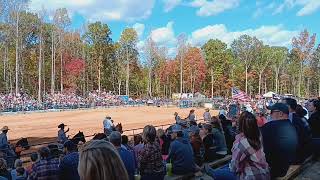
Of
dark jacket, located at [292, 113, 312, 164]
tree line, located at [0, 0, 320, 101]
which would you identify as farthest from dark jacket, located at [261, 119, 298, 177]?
tree line, located at [0, 0, 320, 101]

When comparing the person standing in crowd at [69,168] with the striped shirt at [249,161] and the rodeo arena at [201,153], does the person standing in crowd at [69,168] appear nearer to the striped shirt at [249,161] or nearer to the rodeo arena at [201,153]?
the rodeo arena at [201,153]

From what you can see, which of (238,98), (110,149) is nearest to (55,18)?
(238,98)

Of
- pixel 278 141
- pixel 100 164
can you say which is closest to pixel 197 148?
pixel 278 141

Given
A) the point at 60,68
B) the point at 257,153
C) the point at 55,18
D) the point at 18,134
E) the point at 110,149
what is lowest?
the point at 18,134

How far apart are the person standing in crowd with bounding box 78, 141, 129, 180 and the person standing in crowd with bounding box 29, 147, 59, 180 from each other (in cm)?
497

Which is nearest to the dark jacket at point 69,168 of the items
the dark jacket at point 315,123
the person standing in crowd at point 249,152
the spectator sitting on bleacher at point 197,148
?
the person standing in crowd at point 249,152

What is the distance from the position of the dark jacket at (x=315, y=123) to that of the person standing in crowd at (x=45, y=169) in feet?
21.3

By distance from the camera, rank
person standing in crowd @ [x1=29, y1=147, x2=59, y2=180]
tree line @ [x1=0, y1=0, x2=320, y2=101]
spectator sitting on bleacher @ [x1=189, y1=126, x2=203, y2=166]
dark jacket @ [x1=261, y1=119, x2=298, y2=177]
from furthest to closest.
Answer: tree line @ [x1=0, y1=0, x2=320, y2=101], spectator sitting on bleacher @ [x1=189, y1=126, x2=203, y2=166], person standing in crowd @ [x1=29, y1=147, x2=59, y2=180], dark jacket @ [x1=261, y1=119, x2=298, y2=177]

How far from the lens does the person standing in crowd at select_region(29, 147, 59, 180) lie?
23.1ft

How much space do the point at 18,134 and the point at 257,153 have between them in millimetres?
24876

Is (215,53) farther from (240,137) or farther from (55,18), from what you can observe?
(240,137)

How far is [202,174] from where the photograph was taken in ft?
29.1

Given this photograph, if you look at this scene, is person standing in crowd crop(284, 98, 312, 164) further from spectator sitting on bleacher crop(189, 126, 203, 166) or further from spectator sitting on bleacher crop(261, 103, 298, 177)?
spectator sitting on bleacher crop(189, 126, 203, 166)

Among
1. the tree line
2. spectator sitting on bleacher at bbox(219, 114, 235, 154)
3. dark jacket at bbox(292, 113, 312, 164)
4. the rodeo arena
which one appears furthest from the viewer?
the tree line
